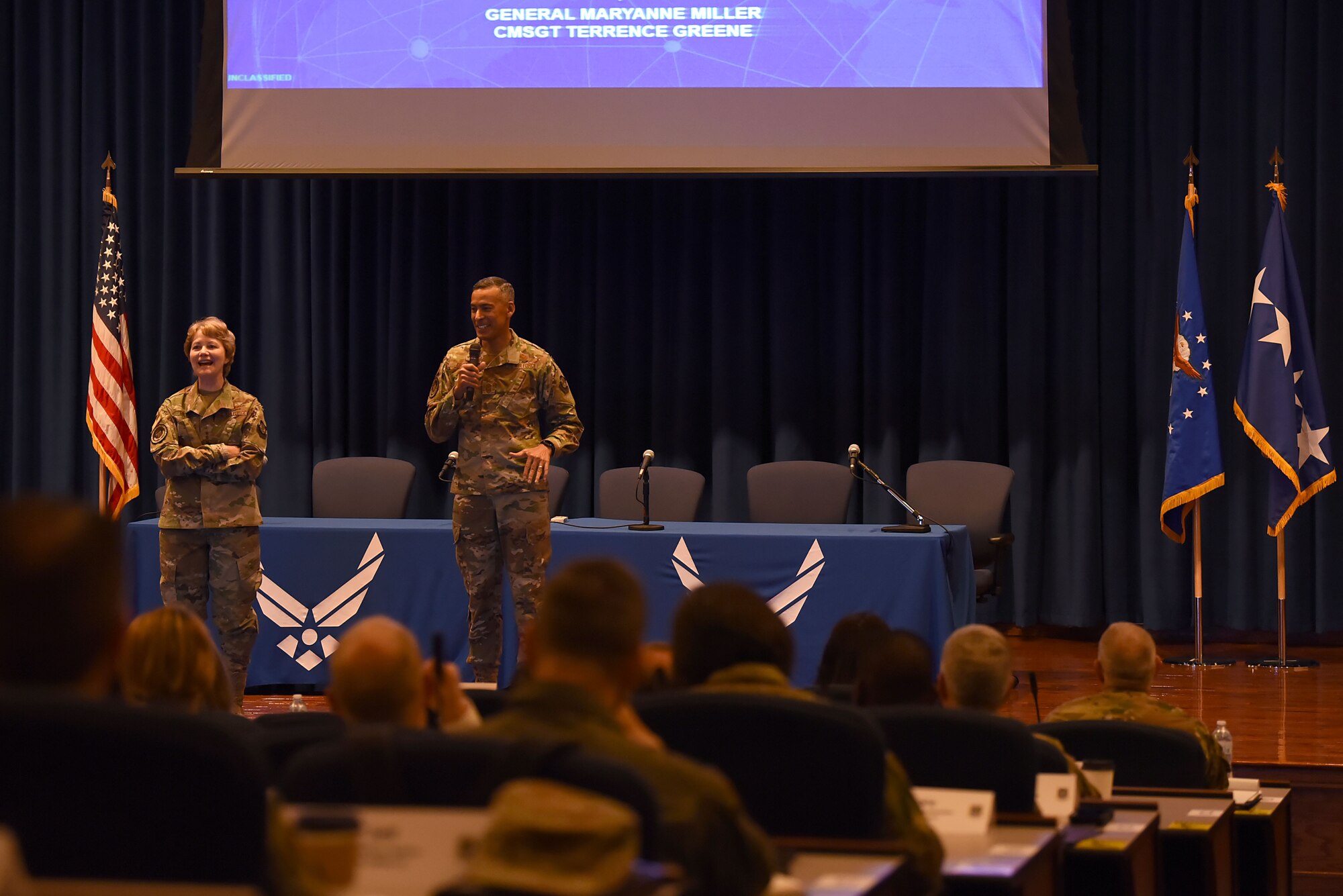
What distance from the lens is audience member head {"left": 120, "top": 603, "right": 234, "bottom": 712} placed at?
2.53 meters

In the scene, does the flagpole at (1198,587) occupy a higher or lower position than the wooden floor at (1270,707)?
higher

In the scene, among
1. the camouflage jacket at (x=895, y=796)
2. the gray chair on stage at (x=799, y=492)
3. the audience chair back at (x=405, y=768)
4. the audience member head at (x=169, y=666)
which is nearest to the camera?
the audience chair back at (x=405, y=768)

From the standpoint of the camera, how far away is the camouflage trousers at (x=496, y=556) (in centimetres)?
559

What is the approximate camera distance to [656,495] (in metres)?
7.05

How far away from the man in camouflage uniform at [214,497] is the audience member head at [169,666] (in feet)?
9.42

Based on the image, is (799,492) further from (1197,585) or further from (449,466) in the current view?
(1197,585)

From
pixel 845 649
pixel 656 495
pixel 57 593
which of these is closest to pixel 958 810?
pixel 845 649

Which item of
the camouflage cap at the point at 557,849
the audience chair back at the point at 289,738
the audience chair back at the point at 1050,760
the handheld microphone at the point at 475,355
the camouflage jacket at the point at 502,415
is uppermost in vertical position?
the handheld microphone at the point at 475,355

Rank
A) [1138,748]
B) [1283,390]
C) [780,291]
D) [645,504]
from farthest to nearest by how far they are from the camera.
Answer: [780,291]
[1283,390]
[645,504]
[1138,748]

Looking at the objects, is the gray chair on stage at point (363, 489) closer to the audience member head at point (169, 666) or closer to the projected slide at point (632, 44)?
the projected slide at point (632, 44)

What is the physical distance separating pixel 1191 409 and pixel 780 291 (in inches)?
86.7

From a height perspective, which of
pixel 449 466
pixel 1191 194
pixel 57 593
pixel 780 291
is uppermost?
pixel 1191 194

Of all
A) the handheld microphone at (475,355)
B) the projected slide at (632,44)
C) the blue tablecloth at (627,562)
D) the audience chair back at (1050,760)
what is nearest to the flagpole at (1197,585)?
the projected slide at (632,44)

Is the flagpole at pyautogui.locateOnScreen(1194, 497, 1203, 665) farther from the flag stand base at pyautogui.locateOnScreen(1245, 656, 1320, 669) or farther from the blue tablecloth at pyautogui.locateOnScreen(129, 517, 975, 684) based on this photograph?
the blue tablecloth at pyautogui.locateOnScreen(129, 517, 975, 684)
